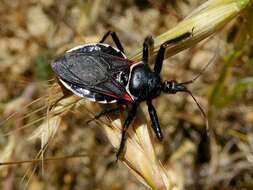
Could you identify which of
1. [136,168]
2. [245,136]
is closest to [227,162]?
[245,136]

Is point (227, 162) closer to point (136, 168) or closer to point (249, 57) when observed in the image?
point (249, 57)

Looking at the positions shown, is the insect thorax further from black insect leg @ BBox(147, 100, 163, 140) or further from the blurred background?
the blurred background

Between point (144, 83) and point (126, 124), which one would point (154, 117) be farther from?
point (126, 124)

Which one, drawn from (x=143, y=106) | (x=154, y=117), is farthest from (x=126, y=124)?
(x=143, y=106)

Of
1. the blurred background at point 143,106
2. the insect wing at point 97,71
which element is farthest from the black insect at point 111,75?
the blurred background at point 143,106

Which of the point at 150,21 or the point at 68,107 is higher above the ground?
the point at 150,21

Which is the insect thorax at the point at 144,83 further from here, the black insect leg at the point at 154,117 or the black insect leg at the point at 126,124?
the black insect leg at the point at 126,124
